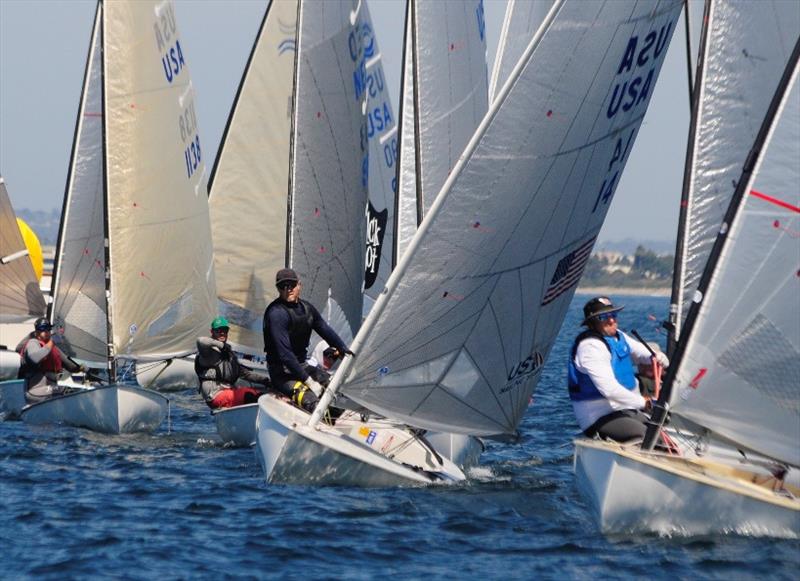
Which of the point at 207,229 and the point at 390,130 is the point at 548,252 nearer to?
the point at 207,229

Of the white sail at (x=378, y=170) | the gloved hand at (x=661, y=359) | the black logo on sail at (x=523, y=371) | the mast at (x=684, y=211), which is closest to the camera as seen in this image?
the gloved hand at (x=661, y=359)

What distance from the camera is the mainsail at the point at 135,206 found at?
1992 centimetres

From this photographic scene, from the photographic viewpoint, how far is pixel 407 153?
60.0ft

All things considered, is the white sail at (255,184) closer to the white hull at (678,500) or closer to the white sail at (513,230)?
the white sail at (513,230)

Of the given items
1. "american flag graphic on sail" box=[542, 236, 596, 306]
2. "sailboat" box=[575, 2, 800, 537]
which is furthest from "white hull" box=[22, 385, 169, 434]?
"sailboat" box=[575, 2, 800, 537]

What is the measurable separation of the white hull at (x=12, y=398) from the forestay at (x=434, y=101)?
539cm

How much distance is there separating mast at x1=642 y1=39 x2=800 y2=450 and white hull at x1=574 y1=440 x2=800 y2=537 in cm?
29

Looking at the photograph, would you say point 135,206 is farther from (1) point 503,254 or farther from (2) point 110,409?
(1) point 503,254

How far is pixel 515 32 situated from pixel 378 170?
273 inches

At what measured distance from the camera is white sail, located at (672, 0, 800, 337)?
1325 centimetres

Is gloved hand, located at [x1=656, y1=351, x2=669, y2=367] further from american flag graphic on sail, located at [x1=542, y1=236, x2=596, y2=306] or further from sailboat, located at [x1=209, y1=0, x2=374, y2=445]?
sailboat, located at [x1=209, y1=0, x2=374, y2=445]

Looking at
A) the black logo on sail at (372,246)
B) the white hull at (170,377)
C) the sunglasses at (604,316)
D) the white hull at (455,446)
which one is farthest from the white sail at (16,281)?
the sunglasses at (604,316)

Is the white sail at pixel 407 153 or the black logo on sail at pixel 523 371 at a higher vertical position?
the white sail at pixel 407 153

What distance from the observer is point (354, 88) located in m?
20.1
